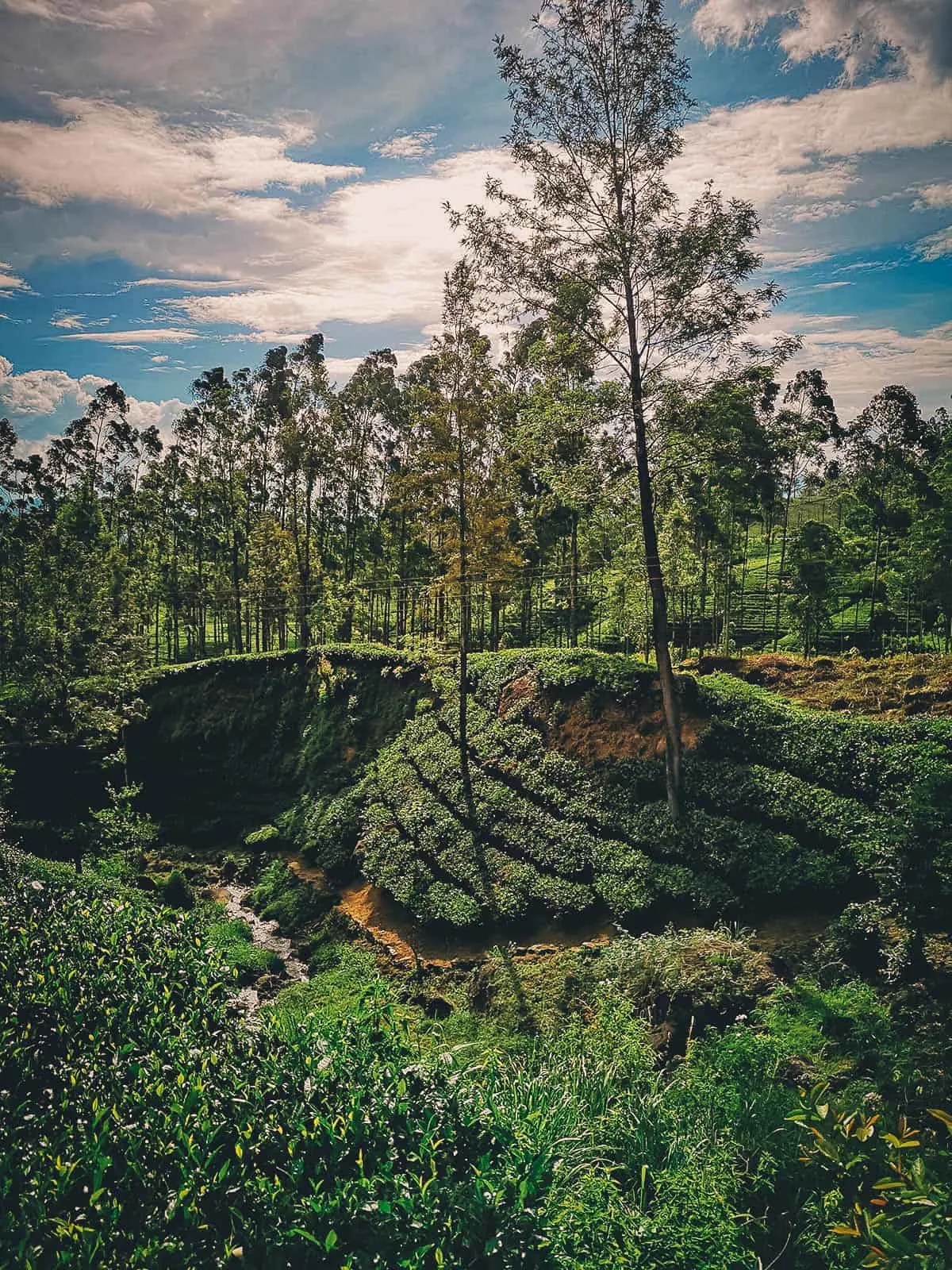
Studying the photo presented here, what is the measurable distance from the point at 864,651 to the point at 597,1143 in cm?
3321

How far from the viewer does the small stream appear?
13.9 meters

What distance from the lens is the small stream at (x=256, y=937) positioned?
13.9 metres

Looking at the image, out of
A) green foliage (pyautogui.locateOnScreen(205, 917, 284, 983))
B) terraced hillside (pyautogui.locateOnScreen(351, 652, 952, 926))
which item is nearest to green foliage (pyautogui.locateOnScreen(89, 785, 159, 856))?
green foliage (pyautogui.locateOnScreen(205, 917, 284, 983))

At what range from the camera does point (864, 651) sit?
34.3 metres

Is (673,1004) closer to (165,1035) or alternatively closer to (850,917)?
(850,917)

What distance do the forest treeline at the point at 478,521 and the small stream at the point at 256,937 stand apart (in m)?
6.80

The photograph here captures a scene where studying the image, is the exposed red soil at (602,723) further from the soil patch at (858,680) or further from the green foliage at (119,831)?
the green foliage at (119,831)

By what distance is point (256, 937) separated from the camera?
16.8m

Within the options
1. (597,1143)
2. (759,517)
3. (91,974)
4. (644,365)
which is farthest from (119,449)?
(597,1143)

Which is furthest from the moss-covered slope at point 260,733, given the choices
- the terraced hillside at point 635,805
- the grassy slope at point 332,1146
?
the grassy slope at point 332,1146

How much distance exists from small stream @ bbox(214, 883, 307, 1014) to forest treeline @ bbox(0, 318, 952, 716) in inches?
268

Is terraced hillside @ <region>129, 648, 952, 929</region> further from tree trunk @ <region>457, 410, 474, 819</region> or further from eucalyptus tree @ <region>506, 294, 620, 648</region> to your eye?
eucalyptus tree @ <region>506, 294, 620, 648</region>

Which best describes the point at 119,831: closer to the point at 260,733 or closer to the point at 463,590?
the point at 260,733

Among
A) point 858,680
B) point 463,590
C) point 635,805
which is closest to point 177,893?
point 463,590
